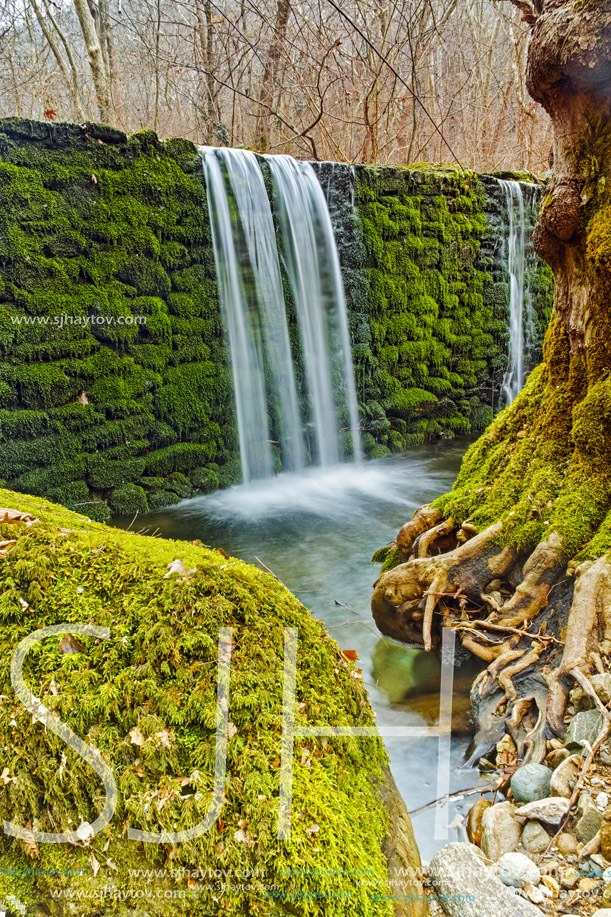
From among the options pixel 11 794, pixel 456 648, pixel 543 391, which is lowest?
pixel 456 648

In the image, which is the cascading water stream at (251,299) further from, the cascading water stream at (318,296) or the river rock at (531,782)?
the river rock at (531,782)

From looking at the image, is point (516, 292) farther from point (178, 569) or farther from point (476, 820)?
point (178, 569)

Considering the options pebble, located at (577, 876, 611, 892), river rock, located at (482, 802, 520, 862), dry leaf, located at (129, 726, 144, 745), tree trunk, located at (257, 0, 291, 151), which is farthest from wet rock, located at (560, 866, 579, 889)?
tree trunk, located at (257, 0, 291, 151)

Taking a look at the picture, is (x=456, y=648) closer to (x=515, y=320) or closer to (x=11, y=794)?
(x=11, y=794)

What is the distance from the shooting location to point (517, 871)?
158 cm

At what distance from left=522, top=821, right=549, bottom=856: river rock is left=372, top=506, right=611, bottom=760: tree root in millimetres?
347

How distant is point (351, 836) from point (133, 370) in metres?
5.68

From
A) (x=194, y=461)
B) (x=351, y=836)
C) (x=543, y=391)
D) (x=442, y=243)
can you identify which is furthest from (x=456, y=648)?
(x=442, y=243)

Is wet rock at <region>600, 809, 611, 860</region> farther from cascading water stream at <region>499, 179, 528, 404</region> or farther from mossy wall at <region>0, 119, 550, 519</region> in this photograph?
cascading water stream at <region>499, 179, 528, 404</region>

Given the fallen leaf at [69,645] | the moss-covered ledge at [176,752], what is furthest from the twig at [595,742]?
the fallen leaf at [69,645]

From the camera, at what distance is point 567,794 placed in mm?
1806

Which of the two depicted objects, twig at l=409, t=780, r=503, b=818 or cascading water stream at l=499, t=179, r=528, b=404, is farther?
cascading water stream at l=499, t=179, r=528, b=404

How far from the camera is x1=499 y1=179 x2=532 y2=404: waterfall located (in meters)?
9.84

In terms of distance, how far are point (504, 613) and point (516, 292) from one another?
873cm
